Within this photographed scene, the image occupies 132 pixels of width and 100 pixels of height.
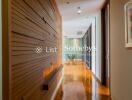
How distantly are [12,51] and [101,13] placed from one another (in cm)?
567

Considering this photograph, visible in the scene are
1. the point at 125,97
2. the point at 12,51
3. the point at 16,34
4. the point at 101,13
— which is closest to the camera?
the point at 12,51

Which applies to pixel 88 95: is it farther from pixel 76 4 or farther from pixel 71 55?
pixel 71 55

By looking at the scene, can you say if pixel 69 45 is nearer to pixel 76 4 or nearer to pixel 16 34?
pixel 76 4

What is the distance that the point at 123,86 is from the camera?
133 inches

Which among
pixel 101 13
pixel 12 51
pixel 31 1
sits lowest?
pixel 12 51

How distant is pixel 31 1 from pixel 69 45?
2019 centimetres

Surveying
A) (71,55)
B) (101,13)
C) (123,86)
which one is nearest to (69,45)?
(71,55)

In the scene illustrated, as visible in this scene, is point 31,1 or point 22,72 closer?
point 22,72

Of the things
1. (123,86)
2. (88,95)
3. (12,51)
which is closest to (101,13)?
(88,95)

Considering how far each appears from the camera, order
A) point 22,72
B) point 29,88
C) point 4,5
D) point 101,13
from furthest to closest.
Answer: point 101,13, point 29,88, point 22,72, point 4,5

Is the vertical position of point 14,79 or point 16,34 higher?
point 16,34

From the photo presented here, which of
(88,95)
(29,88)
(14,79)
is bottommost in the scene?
(88,95)

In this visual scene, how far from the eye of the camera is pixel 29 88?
2.51 metres

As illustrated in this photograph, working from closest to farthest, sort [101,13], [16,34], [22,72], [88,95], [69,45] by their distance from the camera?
[16,34] < [22,72] < [88,95] < [101,13] < [69,45]
